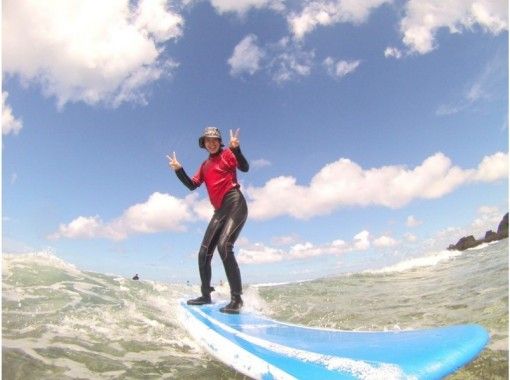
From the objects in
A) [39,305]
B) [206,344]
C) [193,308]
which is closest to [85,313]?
[39,305]

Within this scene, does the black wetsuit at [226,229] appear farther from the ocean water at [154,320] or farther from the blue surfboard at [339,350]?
the ocean water at [154,320]

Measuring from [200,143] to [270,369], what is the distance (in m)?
3.71

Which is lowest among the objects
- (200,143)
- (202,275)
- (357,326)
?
(357,326)

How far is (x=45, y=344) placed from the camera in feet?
16.7

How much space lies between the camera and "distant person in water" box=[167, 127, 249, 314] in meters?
5.82

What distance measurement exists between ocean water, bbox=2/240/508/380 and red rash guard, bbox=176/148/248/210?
2.05 metres

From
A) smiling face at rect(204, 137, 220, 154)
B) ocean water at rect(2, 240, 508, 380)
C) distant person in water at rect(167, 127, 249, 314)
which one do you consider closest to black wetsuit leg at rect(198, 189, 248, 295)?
distant person in water at rect(167, 127, 249, 314)

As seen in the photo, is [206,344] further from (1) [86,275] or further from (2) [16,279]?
(1) [86,275]

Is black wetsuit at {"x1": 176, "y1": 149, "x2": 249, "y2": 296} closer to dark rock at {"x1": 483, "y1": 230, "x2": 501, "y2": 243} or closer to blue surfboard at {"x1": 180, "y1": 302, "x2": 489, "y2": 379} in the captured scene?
blue surfboard at {"x1": 180, "y1": 302, "x2": 489, "y2": 379}

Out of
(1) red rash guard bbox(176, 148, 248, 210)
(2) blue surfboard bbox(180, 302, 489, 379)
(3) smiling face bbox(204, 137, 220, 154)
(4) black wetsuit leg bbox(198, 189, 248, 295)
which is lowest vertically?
(2) blue surfboard bbox(180, 302, 489, 379)

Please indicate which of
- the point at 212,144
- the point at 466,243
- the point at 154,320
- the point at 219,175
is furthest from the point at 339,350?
the point at 466,243

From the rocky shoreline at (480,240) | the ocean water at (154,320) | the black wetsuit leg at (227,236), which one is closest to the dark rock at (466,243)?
the rocky shoreline at (480,240)

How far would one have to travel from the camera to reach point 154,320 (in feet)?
22.4

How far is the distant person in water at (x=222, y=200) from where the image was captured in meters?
5.82
